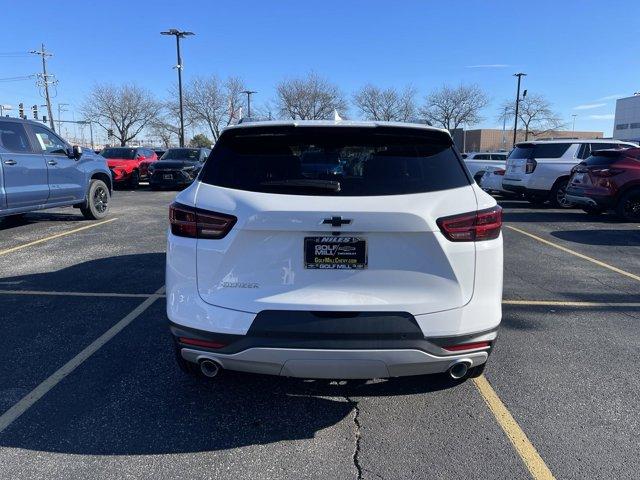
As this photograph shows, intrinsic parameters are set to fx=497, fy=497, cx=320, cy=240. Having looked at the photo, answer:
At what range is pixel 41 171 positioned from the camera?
8.97m

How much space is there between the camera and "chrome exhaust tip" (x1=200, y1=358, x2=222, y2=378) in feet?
9.07

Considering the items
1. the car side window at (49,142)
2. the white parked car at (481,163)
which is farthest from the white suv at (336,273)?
the white parked car at (481,163)

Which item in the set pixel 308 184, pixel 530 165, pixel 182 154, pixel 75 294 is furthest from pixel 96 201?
pixel 530 165

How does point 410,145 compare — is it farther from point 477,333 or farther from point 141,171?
point 141,171

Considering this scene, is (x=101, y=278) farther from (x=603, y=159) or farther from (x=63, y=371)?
(x=603, y=159)

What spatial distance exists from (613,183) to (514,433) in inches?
404

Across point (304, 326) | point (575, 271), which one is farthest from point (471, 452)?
point (575, 271)

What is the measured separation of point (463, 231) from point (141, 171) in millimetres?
20013

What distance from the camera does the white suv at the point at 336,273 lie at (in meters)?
2.57

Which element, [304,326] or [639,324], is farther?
[639,324]

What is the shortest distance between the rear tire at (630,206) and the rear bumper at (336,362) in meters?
10.6

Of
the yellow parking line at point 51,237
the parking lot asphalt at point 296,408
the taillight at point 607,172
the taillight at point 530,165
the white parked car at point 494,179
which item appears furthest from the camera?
the white parked car at point 494,179

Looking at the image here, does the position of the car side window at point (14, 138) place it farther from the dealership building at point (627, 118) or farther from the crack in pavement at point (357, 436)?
the dealership building at point (627, 118)

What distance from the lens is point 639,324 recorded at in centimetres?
482
